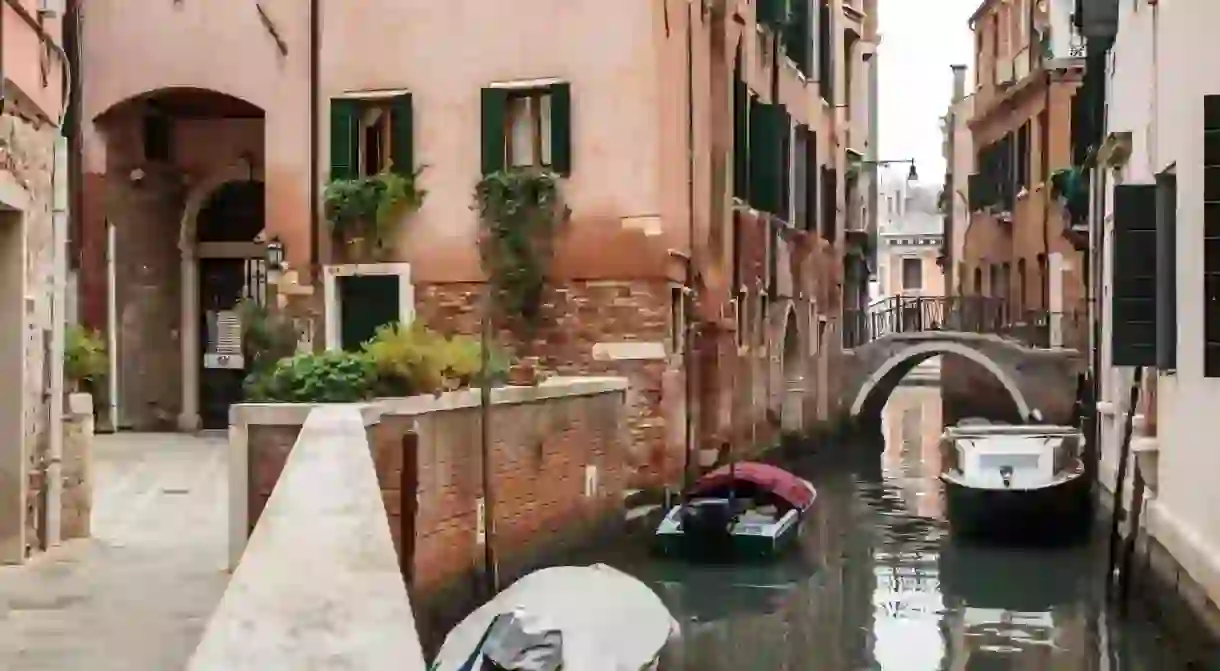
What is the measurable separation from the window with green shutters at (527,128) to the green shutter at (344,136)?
1270mm

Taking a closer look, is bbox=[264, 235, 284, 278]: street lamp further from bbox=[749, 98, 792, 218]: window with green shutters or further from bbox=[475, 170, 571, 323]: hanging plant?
bbox=[749, 98, 792, 218]: window with green shutters

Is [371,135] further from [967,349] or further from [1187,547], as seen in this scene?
[967,349]

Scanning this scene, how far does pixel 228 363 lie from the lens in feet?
58.2

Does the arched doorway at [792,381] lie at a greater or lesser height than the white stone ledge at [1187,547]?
greater

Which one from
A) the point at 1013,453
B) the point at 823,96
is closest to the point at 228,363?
the point at 1013,453

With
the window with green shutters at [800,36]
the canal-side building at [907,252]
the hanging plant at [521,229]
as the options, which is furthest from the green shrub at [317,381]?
the canal-side building at [907,252]

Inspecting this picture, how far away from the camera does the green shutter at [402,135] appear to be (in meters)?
14.6

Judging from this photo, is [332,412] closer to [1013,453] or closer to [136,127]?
[1013,453]

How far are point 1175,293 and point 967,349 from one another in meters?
16.0

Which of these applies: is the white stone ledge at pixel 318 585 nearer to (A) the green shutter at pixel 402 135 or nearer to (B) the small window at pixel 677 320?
(B) the small window at pixel 677 320

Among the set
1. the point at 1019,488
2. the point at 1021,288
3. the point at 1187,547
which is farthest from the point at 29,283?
the point at 1021,288

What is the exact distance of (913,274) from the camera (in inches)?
2030

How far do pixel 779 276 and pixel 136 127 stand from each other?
7666 millimetres

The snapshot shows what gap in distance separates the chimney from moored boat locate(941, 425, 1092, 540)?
2415 cm
